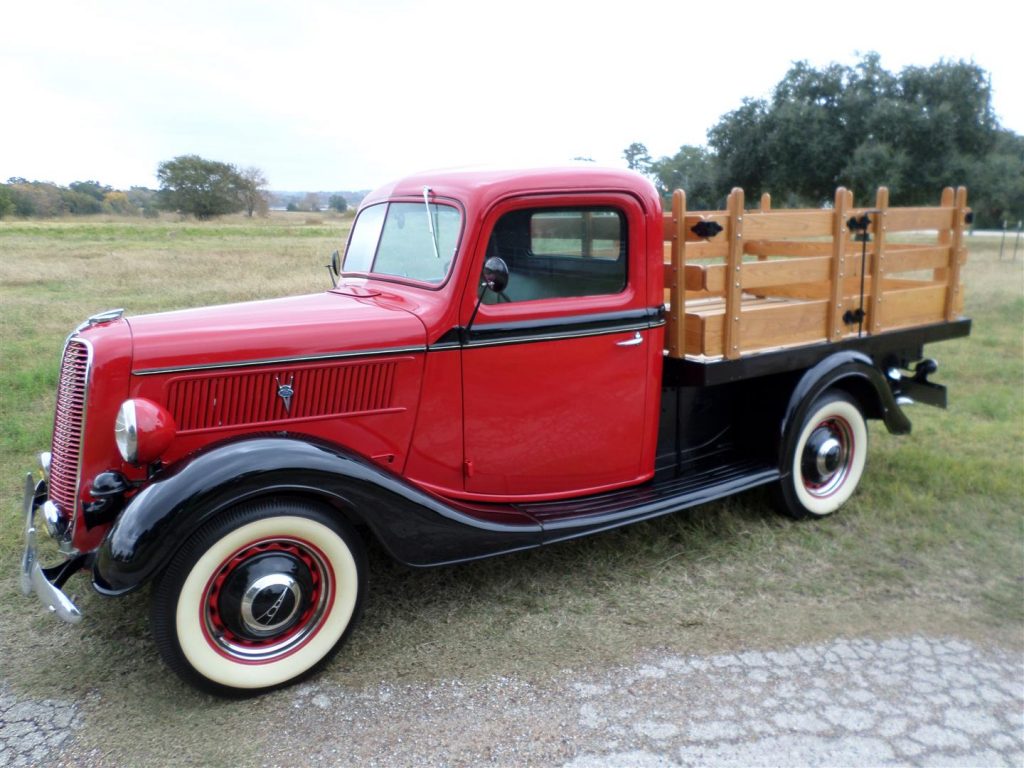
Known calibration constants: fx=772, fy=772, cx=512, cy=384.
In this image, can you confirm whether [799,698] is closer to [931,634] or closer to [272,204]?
[931,634]

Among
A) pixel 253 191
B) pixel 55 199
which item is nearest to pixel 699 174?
pixel 253 191

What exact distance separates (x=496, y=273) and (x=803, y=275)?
2.01m

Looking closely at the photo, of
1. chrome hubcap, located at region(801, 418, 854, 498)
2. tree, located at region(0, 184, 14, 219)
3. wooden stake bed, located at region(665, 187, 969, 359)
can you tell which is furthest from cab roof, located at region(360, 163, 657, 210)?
tree, located at region(0, 184, 14, 219)

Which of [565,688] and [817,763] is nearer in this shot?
[817,763]

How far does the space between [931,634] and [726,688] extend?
112cm

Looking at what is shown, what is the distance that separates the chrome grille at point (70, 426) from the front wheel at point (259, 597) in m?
0.70

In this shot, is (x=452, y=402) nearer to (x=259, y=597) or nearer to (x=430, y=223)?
(x=430, y=223)

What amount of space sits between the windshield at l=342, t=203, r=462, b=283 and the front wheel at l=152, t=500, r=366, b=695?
1.29 metres

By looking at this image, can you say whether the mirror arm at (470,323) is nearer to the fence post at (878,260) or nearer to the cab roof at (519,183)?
the cab roof at (519,183)

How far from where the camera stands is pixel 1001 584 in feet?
12.9

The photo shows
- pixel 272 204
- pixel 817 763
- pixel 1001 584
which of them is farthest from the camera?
pixel 272 204

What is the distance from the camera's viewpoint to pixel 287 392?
3.21 meters

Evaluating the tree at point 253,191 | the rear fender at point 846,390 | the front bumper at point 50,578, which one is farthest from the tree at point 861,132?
the front bumper at point 50,578

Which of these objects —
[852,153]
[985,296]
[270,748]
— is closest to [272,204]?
[270,748]
